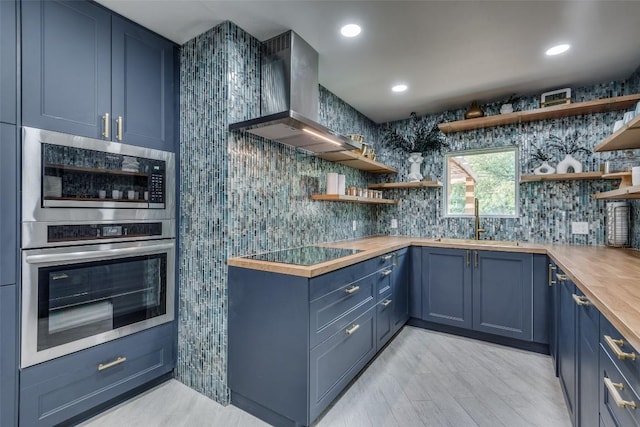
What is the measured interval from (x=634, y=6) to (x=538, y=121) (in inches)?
54.9

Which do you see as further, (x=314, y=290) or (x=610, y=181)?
(x=610, y=181)

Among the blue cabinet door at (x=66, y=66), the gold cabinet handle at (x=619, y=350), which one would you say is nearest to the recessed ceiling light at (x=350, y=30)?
the blue cabinet door at (x=66, y=66)

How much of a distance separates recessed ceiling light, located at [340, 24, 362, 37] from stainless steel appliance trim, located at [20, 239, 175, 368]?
195 cm

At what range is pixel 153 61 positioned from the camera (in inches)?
80.3

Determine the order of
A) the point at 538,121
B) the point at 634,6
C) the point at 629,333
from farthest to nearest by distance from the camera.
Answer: the point at 538,121 < the point at 634,6 < the point at 629,333

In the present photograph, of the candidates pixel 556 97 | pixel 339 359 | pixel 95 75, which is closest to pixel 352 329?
pixel 339 359

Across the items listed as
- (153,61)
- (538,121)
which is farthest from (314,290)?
(538,121)

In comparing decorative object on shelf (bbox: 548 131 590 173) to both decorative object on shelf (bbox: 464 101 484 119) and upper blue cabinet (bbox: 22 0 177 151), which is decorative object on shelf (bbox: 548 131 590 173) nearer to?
decorative object on shelf (bbox: 464 101 484 119)

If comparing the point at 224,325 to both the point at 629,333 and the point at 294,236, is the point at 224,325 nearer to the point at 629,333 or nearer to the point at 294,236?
the point at 294,236

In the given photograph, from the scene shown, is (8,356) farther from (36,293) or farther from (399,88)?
(399,88)

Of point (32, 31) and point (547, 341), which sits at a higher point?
point (32, 31)

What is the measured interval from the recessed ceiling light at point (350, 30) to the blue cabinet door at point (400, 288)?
185 centimetres

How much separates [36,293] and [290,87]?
1899mm

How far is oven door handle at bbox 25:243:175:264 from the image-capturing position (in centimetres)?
152
